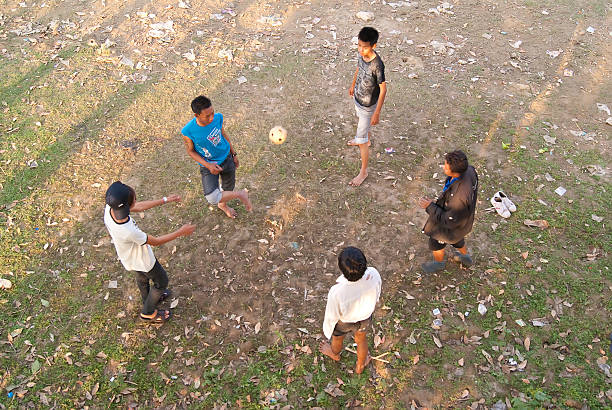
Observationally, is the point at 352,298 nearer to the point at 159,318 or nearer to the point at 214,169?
the point at 159,318

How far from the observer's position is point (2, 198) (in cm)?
606

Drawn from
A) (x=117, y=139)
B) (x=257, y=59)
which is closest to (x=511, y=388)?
(x=117, y=139)

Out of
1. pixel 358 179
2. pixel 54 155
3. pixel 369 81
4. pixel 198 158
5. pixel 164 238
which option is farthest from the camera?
pixel 54 155

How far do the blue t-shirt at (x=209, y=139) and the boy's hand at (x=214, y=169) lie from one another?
0.12 meters

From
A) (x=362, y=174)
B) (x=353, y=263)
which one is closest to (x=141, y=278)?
(x=353, y=263)

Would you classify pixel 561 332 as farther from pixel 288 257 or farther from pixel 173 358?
pixel 173 358

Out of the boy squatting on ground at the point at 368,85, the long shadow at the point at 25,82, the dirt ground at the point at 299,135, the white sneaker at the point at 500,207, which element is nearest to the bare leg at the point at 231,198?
the dirt ground at the point at 299,135

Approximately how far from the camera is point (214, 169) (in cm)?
501

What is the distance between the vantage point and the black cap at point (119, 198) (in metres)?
3.53

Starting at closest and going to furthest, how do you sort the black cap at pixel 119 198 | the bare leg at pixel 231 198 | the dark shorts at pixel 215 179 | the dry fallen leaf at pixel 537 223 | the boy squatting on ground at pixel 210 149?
the black cap at pixel 119 198
the boy squatting on ground at pixel 210 149
the dark shorts at pixel 215 179
the bare leg at pixel 231 198
the dry fallen leaf at pixel 537 223

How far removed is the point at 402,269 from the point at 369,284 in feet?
6.44

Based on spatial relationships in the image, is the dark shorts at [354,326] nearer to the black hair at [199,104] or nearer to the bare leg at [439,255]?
the bare leg at [439,255]

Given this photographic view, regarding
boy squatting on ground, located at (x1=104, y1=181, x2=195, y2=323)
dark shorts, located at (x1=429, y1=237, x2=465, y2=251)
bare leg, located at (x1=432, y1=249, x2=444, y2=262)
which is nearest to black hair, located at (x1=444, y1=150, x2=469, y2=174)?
dark shorts, located at (x1=429, y1=237, x2=465, y2=251)

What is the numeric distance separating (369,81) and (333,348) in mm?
3397
